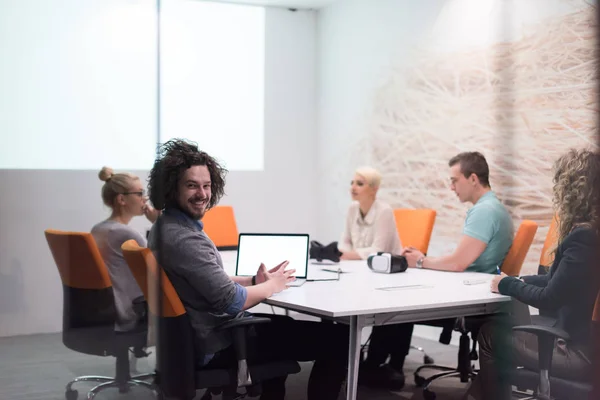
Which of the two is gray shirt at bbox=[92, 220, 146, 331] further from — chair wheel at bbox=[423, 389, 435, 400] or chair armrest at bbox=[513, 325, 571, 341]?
chair wheel at bbox=[423, 389, 435, 400]

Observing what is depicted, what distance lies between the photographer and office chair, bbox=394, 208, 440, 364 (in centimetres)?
538

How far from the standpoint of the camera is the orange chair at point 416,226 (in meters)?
5.39

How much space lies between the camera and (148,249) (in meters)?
3.26

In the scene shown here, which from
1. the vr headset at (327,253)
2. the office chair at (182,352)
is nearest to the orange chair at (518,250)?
the vr headset at (327,253)

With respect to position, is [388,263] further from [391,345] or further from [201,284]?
[201,284]

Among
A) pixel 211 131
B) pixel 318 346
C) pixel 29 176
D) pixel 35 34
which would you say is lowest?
pixel 318 346

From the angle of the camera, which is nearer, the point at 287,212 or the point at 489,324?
the point at 489,324

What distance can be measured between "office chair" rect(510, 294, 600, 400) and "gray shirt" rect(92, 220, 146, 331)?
1729 mm

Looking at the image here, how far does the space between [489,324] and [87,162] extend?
209cm

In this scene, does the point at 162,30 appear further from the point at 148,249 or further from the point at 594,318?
the point at 594,318

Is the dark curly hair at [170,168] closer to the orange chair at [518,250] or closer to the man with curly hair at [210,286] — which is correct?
the man with curly hair at [210,286]

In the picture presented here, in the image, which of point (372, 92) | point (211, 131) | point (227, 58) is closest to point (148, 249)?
point (211, 131)

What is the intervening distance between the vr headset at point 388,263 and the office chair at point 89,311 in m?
1.55

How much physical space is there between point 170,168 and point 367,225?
223 cm
